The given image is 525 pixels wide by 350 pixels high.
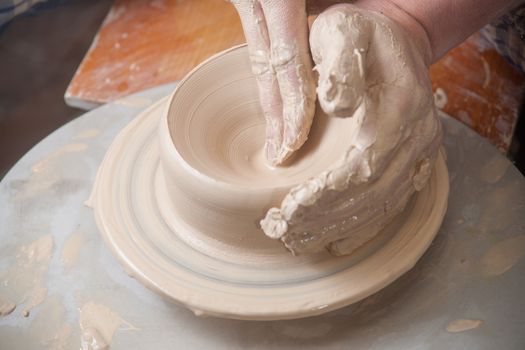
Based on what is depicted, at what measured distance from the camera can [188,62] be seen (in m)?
2.15

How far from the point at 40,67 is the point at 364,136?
8.02 feet

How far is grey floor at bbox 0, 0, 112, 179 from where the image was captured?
299 cm

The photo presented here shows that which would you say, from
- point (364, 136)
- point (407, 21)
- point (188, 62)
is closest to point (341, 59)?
point (364, 136)

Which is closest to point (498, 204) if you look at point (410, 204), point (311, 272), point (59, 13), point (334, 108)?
point (410, 204)

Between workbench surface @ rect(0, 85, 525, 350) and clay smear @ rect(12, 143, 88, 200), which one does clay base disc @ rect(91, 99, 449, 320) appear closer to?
workbench surface @ rect(0, 85, 525, 350)

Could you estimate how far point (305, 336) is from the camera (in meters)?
1.29

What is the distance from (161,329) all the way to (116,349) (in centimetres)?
10

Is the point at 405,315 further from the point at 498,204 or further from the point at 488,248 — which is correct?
the point at 498,204

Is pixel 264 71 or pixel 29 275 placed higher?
pixel 264 71

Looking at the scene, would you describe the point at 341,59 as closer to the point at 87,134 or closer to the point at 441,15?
the point at 441,15

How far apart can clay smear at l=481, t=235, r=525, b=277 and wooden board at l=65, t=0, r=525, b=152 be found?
47 centimetres

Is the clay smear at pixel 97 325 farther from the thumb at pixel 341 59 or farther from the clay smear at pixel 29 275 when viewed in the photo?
the thumb at pixel 341 59

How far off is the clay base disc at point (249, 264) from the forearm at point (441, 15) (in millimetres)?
337

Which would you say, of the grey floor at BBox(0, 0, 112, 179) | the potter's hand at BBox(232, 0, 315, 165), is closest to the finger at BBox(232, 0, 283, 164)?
the potter's hand at BBox(232, 0, 315, 165)
